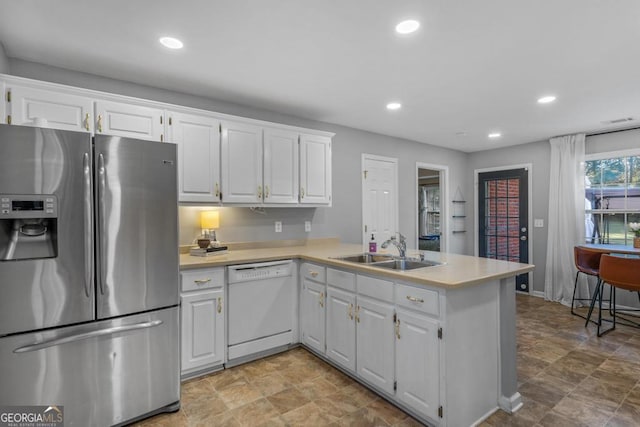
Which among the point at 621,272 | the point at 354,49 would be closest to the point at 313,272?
the point at 354,49

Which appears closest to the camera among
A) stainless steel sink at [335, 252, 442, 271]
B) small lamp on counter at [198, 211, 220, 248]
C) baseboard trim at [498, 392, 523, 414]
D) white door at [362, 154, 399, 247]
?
baseboard trim at [498, 392, 523, 414]

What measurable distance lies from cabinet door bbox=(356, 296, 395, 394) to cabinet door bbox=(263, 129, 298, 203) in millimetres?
1462

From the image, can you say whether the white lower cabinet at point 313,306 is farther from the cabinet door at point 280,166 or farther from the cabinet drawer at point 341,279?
the cabinet door at point 280,166

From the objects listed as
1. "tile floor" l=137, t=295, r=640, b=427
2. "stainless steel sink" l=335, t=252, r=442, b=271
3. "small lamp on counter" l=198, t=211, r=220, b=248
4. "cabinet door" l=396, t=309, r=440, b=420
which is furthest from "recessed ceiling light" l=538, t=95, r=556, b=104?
"small lamp on counter" l=198, t=211, r=220, b=248

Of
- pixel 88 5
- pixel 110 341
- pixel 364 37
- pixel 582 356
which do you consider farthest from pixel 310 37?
pixel 582 356

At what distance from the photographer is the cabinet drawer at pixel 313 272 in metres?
2.84

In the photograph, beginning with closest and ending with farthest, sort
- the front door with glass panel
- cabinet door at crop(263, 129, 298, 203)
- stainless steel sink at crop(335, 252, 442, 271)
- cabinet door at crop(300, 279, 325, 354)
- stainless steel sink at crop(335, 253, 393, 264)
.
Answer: stainless steel sink at crop(335, 252, 442, 271), cabinet door at crop(300, 279, 325, 354), stainless steel sink at crop(335, 253, 393, 264), cabinet door at crop(263, 129, 298, 203), the front door with glass panel

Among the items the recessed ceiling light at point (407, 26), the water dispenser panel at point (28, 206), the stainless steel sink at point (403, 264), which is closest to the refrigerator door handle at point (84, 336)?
the water dispenser panel at point (28, 206)

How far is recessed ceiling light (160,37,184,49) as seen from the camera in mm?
2178

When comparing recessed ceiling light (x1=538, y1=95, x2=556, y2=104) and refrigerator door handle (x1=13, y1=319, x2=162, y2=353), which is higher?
recessed ceiling light (x1=538, y1=95, x2=556, y2=104)

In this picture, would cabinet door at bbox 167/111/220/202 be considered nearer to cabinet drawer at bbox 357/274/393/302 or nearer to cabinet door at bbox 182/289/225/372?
cabinet door at bbox 182/289/225/372

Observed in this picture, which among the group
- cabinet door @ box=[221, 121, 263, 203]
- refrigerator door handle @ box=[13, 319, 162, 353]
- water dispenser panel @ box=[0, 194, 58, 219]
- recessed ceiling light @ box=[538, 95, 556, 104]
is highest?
recessed ceiling light @ box=[538, 95, 556, 104]

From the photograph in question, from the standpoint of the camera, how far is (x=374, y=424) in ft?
6.60

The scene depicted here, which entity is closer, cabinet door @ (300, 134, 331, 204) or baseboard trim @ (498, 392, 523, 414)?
baseboard trim @ (498, 392, 523, 414)
